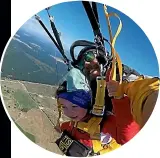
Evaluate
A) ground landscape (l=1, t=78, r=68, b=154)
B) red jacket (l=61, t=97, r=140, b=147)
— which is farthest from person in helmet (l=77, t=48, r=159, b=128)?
ground landscape (l=1, t=78, r=68, b=154)

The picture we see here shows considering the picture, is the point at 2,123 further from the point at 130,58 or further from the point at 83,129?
the point at 130,58

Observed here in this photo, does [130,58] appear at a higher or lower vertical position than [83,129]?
higher

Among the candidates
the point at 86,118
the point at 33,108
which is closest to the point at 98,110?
the point at 86,118

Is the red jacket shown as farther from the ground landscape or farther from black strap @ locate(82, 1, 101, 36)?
black strap @ locate(82, 1, 101, 36)

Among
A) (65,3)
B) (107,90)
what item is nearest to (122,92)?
(107,90)

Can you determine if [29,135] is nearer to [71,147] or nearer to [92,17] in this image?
[71,147]

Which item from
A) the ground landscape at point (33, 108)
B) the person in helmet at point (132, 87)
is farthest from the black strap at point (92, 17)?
the ground landscape at point (33, 108)
